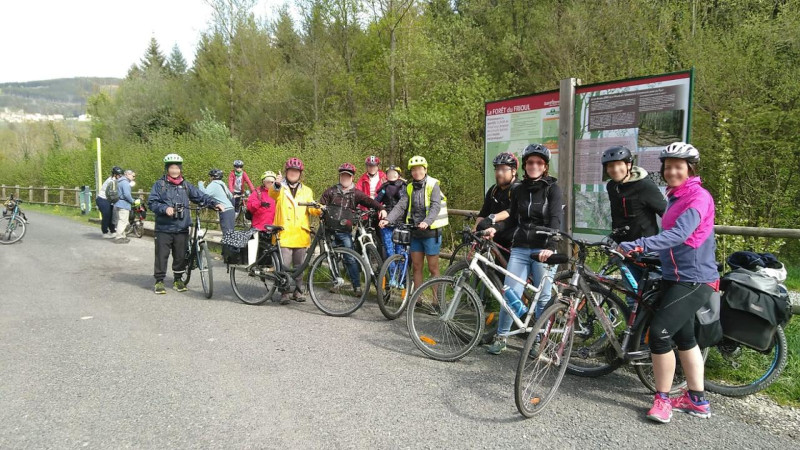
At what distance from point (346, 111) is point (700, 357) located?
1954cm

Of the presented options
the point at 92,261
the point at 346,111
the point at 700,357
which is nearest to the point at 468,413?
the point at 700,357

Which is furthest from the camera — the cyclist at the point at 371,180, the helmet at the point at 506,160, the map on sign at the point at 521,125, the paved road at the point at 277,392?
the cyclist at the point at 371,180

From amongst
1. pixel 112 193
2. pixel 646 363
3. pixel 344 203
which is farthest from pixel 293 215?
pixel 112 193

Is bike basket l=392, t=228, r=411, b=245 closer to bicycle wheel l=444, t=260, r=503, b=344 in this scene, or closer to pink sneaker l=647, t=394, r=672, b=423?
bicycle wheel l=444, t=260, r=503, b=344

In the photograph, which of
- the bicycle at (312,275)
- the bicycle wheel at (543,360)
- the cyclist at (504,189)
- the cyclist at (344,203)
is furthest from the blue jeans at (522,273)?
the cyclist at (344,203)

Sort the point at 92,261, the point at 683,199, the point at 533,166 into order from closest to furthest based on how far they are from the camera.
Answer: the point at 683,199, the point at 533,166, the point at 92,261

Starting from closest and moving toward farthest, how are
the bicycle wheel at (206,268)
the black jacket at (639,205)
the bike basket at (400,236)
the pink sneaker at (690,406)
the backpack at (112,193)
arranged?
the pink sneaker at (690,406), the black jacket at (639,205), the bike basket at (400,236), the bicycle wheel at (206,268), the backpack at (112,193)

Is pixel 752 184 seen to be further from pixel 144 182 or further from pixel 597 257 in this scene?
pixel 144 182

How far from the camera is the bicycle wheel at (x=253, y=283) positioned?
739 centimetres

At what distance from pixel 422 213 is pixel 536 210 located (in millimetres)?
1786

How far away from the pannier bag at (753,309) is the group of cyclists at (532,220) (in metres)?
0.24

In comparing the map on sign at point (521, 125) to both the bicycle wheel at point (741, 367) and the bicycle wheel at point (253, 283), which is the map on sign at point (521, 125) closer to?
the bicycle wheel at point (741, 367)

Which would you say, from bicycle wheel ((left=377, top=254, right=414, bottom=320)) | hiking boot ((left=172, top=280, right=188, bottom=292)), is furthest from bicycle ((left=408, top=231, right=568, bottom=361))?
hiking boot ((left=172, top=280, right=188, bottom=292))

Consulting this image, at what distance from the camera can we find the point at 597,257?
8.08 m
